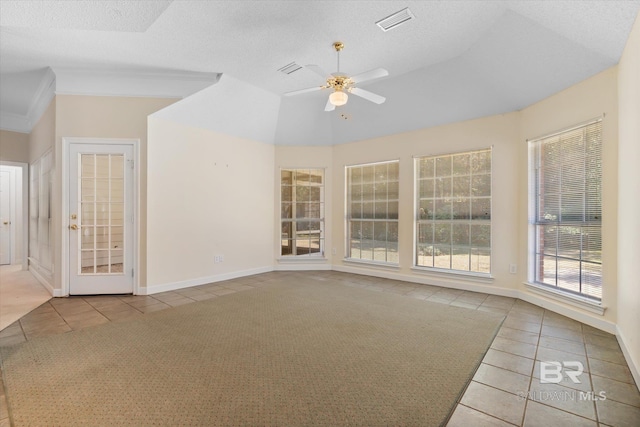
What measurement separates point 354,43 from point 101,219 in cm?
405

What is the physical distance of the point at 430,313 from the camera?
11.6 ft

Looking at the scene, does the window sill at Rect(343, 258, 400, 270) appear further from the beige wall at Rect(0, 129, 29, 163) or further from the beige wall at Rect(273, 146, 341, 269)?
the beige wall at Rect(0, 129, 29, 163)

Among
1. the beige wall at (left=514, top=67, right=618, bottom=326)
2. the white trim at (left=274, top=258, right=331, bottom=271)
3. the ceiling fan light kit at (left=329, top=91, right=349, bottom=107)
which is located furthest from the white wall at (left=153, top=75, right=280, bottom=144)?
the beige wall at (left=514, top=67, right=618, bottom=326)

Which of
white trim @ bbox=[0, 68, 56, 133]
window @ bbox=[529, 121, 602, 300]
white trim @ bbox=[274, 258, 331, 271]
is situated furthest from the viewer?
white trim @ bbox=[274, 258, 331, 271]

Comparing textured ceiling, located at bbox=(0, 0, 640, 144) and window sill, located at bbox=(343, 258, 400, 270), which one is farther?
window sill, located at bbox=(343, 258, 400, 270)

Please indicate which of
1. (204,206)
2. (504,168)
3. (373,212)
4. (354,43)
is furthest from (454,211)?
(204,206)

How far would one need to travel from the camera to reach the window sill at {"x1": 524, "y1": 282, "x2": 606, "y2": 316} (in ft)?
10.2

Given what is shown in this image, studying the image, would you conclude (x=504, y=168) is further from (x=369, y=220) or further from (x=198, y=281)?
(x=198, y=281)

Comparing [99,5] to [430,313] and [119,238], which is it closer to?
[119,238]

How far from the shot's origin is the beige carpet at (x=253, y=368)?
5.81 feet

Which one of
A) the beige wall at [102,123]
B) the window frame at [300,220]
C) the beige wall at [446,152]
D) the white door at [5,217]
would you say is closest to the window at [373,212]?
the beige wall at [446,152]

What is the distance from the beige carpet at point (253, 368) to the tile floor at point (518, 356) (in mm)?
159

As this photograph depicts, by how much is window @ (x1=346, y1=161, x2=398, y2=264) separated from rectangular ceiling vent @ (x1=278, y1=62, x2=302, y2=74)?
7.71 feet

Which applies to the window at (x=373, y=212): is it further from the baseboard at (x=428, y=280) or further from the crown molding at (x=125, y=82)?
the crown molding at (x=125, y=82)
